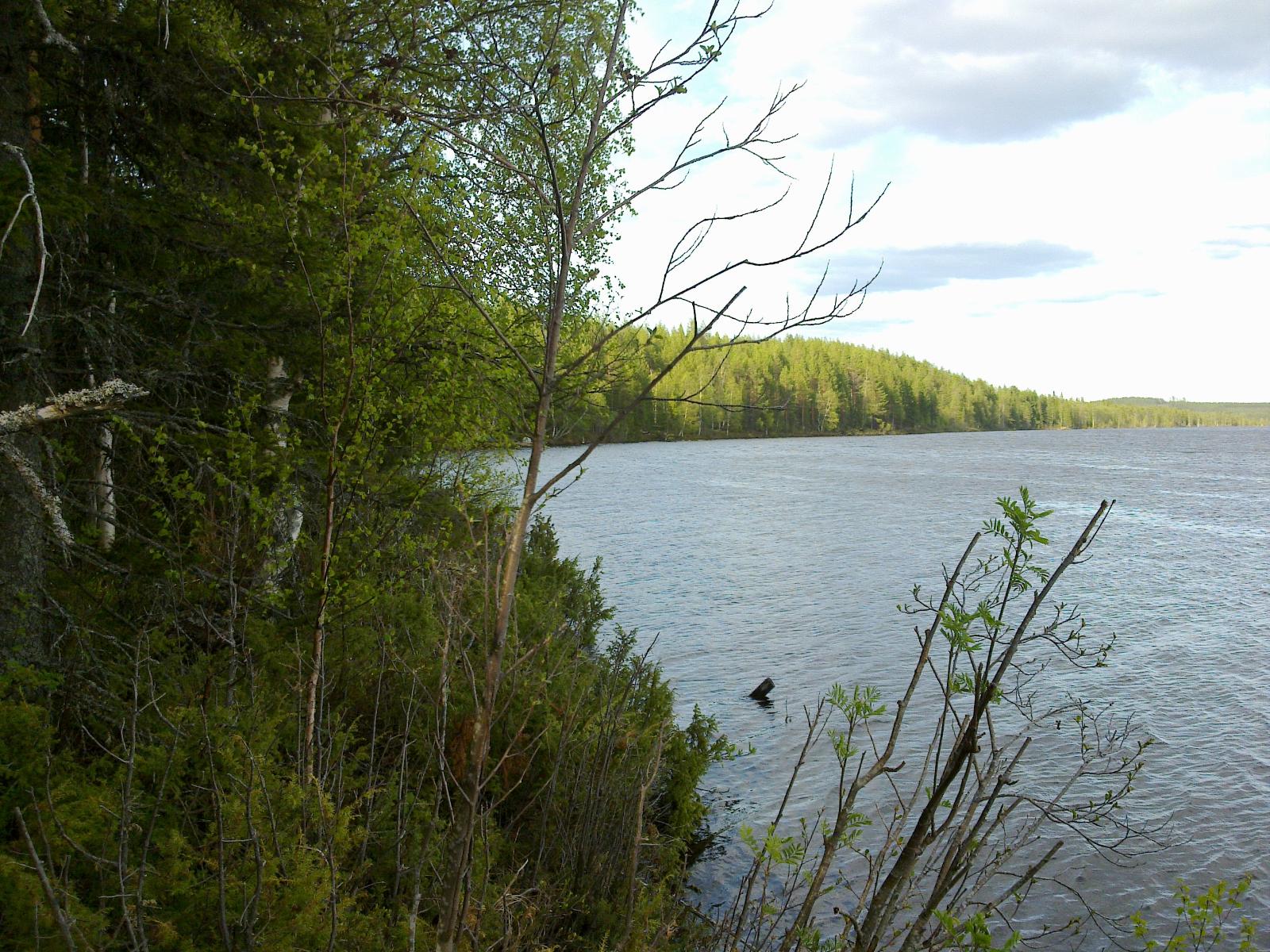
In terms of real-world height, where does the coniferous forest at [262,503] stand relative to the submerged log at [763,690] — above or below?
above

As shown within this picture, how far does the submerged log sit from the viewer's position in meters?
14.5

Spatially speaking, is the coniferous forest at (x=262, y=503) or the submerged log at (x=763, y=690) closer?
the coniferous forest at (x=262, y=503)

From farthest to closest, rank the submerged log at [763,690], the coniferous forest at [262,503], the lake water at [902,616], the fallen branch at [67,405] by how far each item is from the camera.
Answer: the submerged log at [763,690] < the lake water at [902,616] < the fallen branch at [67,405] < the coniferous forest at [262,503]

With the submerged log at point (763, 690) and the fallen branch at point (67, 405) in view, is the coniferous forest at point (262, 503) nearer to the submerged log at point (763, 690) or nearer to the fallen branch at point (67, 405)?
the fallen branch at point (67, 405)

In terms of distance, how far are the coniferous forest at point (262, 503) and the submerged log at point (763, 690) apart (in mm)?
4798

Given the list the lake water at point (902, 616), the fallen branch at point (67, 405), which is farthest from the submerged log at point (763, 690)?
the fallen branch at point (67, 405)

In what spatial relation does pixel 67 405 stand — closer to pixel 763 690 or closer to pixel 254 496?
pixel 254 496

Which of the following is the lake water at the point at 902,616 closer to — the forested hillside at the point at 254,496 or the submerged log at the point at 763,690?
the submerged log at the point at 763,690

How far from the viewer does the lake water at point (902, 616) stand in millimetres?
10859

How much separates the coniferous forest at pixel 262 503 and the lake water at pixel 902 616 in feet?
12.5

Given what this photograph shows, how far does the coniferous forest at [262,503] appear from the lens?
4.33m

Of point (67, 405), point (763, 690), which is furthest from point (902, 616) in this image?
point (67, 405)

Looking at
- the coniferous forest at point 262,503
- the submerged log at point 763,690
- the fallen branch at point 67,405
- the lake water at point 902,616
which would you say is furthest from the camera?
the submerged log at point 763,690

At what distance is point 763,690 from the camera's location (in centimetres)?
1455
